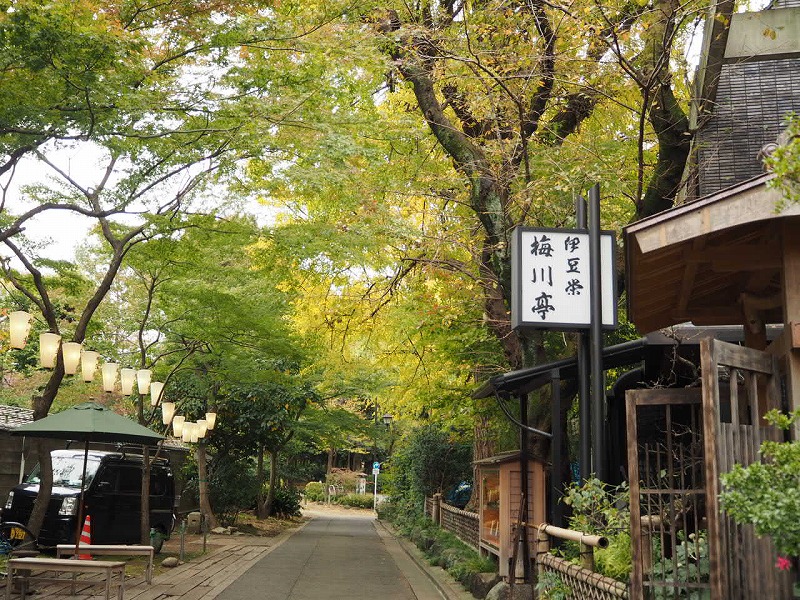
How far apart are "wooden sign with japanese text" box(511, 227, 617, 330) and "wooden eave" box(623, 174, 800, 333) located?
547 millimetres

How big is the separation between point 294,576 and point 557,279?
9853 mm

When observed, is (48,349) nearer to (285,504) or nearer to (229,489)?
(229,489)

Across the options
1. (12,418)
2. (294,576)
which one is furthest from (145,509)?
(12,418)

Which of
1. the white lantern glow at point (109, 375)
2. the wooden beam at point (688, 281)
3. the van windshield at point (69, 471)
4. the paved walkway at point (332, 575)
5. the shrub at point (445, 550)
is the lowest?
the paved walkway at point (332, 575)

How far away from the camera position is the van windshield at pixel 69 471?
16656 mm

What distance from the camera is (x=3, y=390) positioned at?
115 ft

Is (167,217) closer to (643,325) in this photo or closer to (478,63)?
(478,63)

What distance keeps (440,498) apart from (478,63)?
1642 cm

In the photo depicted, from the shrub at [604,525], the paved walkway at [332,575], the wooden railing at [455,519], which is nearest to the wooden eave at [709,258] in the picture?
the shrub at [604,525]

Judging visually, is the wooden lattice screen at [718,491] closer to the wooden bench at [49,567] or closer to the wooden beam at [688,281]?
the wooden beam at [688,281]

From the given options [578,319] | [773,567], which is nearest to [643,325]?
[578,319]

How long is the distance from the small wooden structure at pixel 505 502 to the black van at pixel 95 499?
757 centimetres

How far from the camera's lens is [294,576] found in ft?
52.5

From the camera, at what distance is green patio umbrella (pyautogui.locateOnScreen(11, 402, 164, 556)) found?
11.5 metres
